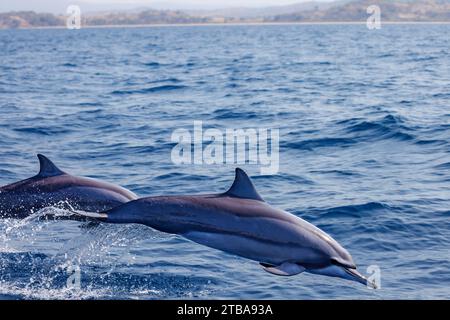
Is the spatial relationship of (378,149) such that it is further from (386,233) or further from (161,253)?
(161,253)

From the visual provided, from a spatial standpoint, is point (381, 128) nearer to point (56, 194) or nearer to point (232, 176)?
point (232, 176)

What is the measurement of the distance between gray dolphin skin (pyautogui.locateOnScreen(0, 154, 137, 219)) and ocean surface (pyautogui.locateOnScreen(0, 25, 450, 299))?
60 centimetres

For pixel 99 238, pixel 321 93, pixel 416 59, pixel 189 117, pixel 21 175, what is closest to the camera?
pixel 99 238

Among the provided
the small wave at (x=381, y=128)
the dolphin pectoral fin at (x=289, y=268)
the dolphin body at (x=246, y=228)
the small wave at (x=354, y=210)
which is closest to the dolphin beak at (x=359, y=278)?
the dolphin body at (x=246, y=228)

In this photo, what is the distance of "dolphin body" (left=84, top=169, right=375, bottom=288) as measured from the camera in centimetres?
909

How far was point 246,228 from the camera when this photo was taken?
29.9 feet

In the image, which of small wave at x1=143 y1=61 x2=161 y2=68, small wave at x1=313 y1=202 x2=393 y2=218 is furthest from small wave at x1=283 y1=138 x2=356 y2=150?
small wave at x1=143 y1=61 x2=161 y2=68

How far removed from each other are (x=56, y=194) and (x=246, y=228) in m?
2.85

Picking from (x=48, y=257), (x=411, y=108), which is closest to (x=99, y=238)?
(x=48, y=257)

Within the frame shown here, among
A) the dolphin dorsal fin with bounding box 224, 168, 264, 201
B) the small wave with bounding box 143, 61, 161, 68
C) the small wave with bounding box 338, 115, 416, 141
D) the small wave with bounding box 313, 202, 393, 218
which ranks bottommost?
the small wave with bounding box 143, 61, 161, 68

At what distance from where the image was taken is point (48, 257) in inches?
458

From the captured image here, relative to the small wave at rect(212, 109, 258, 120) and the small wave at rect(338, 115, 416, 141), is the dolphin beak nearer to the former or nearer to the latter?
the small wave at rect(338, 115, 416, 141)

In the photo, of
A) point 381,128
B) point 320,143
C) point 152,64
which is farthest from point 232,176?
point 152,64
